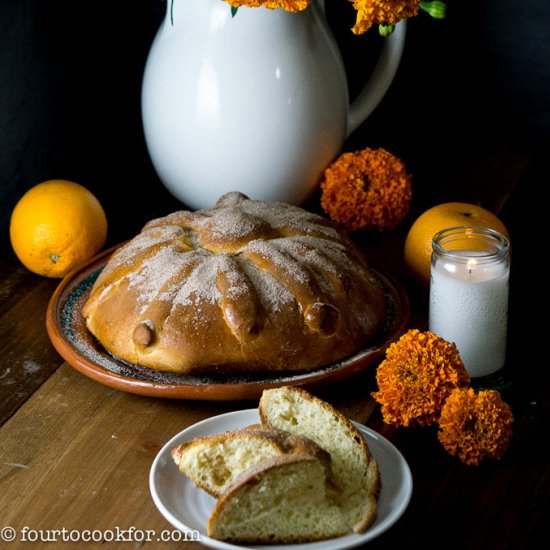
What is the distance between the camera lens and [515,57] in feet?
5.65

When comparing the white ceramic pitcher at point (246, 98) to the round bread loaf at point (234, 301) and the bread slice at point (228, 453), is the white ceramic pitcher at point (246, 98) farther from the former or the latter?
the bread slice at point (228, 453)

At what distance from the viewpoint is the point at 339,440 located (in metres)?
0.87

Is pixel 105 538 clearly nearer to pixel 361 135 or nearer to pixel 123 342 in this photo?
pixel 123 342

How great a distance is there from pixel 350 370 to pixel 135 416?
264 millimetres

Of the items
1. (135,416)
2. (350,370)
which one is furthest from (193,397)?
(350,370)

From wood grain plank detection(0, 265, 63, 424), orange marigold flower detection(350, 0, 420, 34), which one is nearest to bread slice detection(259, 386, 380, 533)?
wood grain plank detection(0, 265, 63, 424)

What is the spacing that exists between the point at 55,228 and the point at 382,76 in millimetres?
594

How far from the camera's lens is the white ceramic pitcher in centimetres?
129

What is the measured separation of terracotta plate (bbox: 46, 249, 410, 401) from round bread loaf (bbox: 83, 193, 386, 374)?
0.02 m

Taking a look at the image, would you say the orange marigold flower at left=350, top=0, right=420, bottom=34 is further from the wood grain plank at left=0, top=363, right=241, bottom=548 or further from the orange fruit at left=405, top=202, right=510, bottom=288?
the wood grain plank at left=0, top=363, right=241, bottom=548

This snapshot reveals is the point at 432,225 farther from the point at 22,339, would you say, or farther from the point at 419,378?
the point at 22,339

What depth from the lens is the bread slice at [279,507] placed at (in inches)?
30.4

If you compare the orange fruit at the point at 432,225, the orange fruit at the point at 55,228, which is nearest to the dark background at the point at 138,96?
the orange fruit at the point at 55,228

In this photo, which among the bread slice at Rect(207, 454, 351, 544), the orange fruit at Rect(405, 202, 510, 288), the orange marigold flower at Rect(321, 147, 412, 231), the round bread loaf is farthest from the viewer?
the orange marigold flower at Rect(321, 147, 412, 231)
